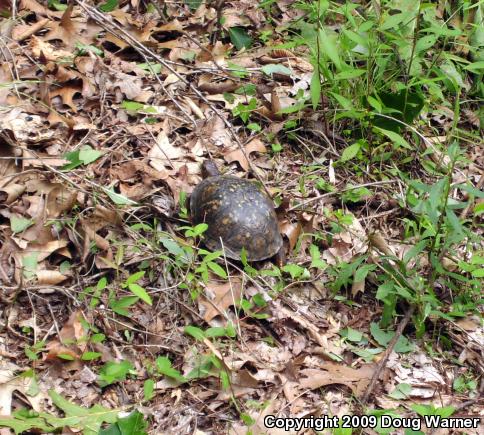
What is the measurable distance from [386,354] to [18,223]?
2.26 metres

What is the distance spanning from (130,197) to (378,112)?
1.94m

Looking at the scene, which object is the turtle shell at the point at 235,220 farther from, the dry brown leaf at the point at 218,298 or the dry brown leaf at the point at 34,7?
the dry brown leaf at the point at 34,7

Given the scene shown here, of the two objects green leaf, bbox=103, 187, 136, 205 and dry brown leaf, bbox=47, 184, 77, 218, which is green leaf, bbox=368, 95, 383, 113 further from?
dry brown leaf, bbox=47, 184, 77, 218

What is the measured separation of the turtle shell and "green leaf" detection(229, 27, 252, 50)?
72.9 inches

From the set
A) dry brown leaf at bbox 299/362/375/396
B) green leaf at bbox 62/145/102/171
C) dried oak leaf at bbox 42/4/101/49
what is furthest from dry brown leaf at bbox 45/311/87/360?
dried oak leaf at bbox 42/4/101/49

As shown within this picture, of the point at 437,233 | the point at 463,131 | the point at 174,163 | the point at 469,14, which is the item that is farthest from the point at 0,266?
the point at 469,14

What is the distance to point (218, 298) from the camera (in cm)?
360

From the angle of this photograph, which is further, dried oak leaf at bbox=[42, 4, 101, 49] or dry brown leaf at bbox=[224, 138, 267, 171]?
dried oak leaf at bbox=[42, 4, 101, 49]

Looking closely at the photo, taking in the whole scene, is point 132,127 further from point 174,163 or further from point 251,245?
point 251,245

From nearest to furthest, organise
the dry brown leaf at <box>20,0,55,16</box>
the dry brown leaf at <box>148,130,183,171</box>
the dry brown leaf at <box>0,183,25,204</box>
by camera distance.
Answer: the dry brown leaf at <box>0,183,25,204</box>, the dry brown leaf at <box>148,130,183,171</box>, the dry brown leaf at <box>20,0,55,16</box>

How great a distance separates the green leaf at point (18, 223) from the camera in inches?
138

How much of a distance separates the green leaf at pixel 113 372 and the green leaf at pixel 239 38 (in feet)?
10.7

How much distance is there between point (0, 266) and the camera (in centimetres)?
337

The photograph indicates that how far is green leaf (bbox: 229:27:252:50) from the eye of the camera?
5.39 meters
